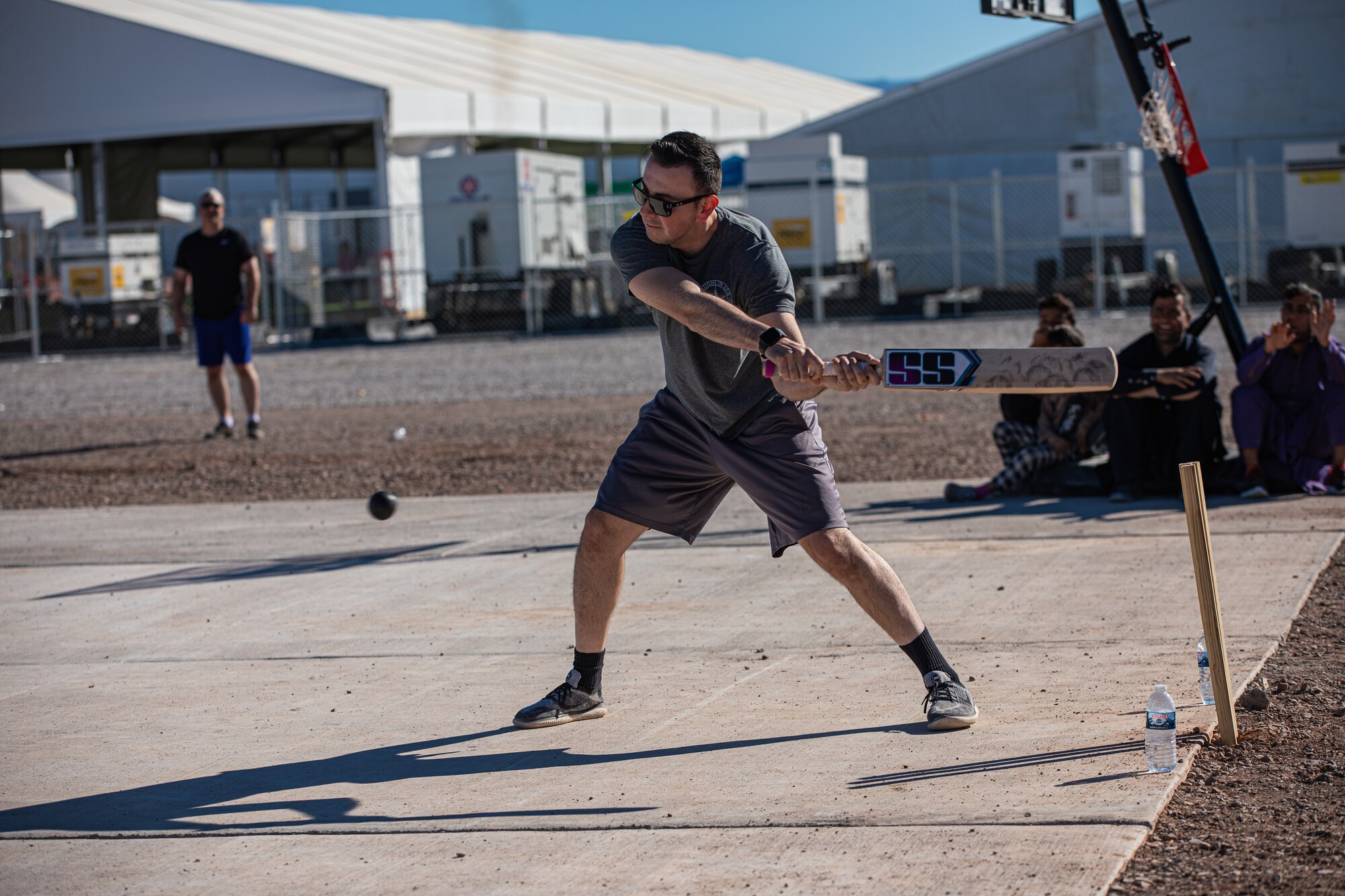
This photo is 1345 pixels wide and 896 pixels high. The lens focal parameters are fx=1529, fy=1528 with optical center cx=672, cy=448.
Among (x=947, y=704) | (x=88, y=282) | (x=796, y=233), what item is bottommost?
(x=947, y=704)

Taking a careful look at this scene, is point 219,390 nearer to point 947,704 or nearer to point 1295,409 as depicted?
point 1295,409

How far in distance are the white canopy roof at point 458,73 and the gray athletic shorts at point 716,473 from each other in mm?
27170

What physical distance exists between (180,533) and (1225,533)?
226 inches

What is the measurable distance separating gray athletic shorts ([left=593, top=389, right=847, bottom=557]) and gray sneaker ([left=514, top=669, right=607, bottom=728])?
573 mm

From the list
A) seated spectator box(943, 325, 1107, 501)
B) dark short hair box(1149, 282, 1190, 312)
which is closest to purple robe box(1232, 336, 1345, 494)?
dark short hair box(1149, 282, 1190, 312)

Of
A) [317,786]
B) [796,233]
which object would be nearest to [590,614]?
[317,786]

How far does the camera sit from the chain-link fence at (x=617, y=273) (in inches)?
1032

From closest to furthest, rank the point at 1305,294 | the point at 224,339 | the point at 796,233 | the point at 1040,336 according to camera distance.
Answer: the point at 1305,294
the point at 1040,336
the point at 224,339
the point at 796,233

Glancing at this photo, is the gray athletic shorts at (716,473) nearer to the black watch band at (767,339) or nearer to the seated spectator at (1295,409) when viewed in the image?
the black watch band at (767,339)

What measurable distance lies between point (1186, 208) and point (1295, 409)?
1299mm

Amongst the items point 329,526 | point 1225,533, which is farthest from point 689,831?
point 329,526

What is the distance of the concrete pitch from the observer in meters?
3.64

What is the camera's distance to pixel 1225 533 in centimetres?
732

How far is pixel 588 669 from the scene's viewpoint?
4844 millimetres
